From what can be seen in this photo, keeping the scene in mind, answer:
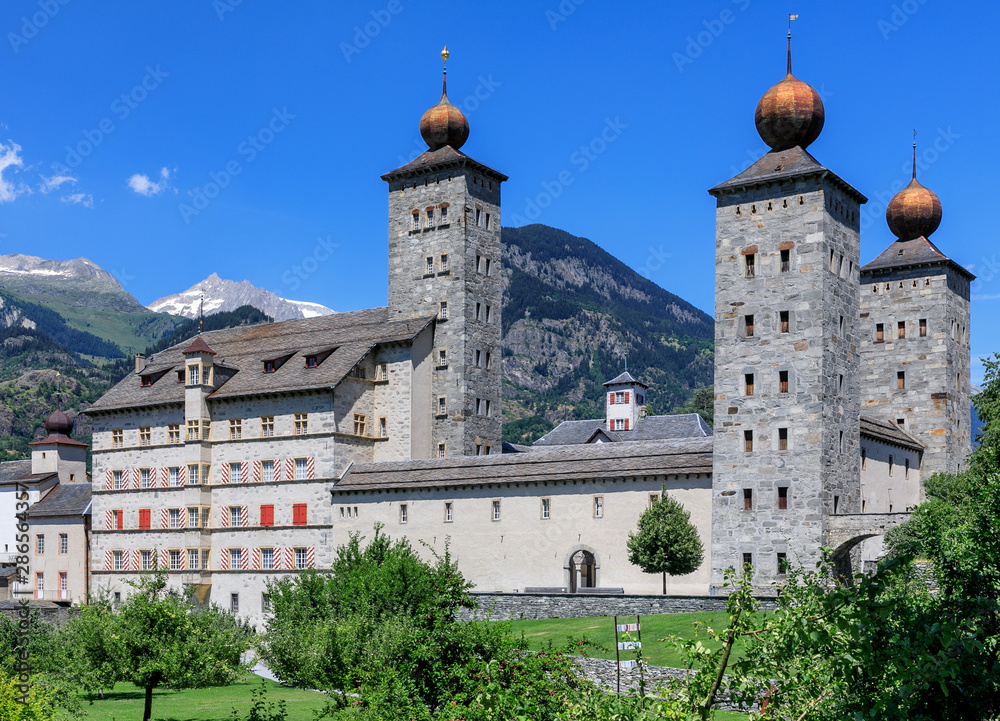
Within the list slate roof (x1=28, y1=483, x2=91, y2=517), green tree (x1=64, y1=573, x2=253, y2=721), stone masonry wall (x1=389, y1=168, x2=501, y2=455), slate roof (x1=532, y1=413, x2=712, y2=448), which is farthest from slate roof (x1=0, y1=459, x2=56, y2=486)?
green tree (x1=64, y1=573, x2=253, y2=721)

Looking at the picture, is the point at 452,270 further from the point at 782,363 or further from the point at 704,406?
the point at 704,406

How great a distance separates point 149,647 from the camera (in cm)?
3281

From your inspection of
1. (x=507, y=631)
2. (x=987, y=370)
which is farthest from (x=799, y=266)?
(x=507, y=631)

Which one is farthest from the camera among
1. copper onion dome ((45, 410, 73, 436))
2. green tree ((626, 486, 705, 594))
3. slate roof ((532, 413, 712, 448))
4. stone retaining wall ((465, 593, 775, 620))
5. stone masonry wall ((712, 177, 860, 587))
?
copper onion dome ((45, 410, 73, 436))

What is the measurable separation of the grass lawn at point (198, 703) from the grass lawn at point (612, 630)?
26.8 feet

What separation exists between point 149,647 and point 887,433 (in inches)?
1597

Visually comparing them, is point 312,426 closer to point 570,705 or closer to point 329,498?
point 329,498

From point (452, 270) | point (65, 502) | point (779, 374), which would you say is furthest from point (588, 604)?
point (65, 502)

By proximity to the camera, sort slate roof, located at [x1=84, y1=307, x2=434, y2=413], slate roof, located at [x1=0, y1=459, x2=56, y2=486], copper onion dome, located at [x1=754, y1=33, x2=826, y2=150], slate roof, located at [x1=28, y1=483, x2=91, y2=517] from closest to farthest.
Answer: copper onion dome, located at [x1=754, y1=33, x2=826, y2=150] < slate roof, located at [x1=84, y1=307, x2=434, y2=413] < slate roof, located at [x1=28, y1=483, x2=91, y2=517] < slate roof, located at [x1=0, y1=459, x2=56, y2=486]

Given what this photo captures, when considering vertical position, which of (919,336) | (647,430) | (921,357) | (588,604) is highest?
(919,336)

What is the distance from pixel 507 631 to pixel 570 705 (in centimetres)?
861

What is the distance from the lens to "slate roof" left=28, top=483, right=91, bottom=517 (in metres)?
76.2

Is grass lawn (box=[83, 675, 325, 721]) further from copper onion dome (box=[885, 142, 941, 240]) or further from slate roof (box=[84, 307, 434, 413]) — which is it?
copper onion dome (box=[885, 142, 941, 240])

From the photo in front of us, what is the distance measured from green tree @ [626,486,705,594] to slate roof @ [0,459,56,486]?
53070 millimetres
